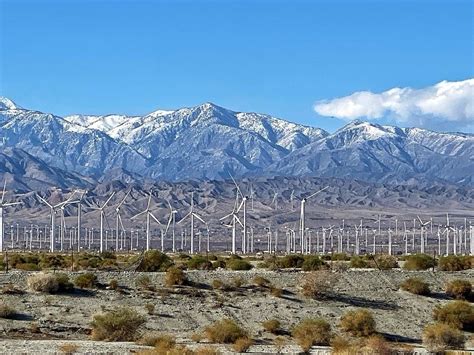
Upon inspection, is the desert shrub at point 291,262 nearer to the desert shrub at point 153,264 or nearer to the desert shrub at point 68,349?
the desert shrub at point 153,264

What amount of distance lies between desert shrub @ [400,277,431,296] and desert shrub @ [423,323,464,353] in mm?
14306

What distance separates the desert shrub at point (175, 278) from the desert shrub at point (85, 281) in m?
4.66

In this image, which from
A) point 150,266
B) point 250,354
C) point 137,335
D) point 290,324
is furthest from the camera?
point 150,266

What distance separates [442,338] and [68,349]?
19029 millimetres

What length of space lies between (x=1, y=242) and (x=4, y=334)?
9282cm

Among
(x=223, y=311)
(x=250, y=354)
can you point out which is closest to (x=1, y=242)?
(x=223, y=311)

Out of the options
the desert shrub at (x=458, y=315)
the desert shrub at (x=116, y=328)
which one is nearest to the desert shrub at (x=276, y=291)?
the desert shrub at (x=458, y=315)

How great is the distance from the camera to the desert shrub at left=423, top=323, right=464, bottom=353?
50.8 meters

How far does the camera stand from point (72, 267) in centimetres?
7788

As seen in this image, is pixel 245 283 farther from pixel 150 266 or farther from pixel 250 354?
pixel 250 354

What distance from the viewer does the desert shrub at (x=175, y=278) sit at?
2576 inches

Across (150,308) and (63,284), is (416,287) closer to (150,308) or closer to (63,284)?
(150,308)

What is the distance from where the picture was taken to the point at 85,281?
63.1 metres

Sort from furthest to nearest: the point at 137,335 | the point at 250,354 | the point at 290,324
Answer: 1. the point at 290,324
2. the point at 137,335
3. the point at 250,354
